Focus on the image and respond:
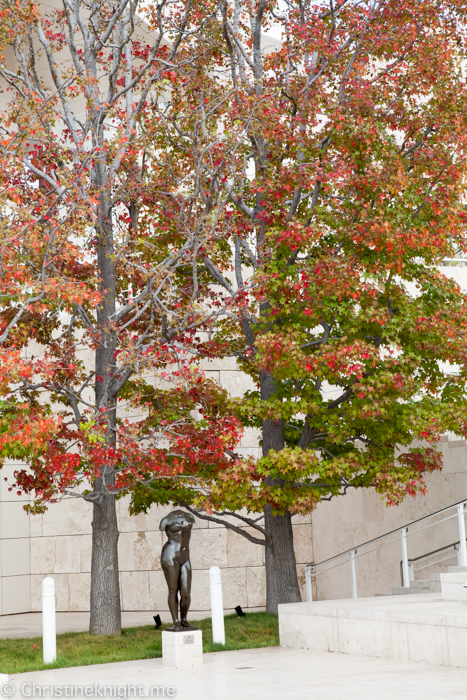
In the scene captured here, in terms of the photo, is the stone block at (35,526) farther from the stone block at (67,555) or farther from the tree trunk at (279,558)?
the tree trunk at (279,558)

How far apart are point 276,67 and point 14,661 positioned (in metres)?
10.5

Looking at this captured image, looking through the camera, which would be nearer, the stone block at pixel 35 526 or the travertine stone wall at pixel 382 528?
the travertine stone wall at pixel 382 528

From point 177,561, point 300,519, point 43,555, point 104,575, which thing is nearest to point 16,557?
point 43,555

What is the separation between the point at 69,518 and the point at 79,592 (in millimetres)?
1793

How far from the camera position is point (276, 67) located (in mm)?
14359

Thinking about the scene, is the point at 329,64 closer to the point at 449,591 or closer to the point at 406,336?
the point at 406,336

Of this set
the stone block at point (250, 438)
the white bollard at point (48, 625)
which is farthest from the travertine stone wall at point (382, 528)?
the white bollard at point (48, 625)

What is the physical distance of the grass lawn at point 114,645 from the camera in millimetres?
10688

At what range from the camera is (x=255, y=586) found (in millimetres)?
18281

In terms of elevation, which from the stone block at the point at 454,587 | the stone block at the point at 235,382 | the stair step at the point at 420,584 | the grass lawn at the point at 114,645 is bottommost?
the grass lawn at the point at 114,645

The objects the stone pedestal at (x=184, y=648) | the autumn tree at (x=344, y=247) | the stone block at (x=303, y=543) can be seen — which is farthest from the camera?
the stone block at (x=303, y=543)

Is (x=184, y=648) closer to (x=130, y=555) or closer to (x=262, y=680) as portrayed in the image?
(x=262, y=680)

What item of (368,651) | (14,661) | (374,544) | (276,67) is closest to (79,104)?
(276,67)

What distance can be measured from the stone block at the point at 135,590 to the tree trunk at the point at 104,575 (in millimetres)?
5505
